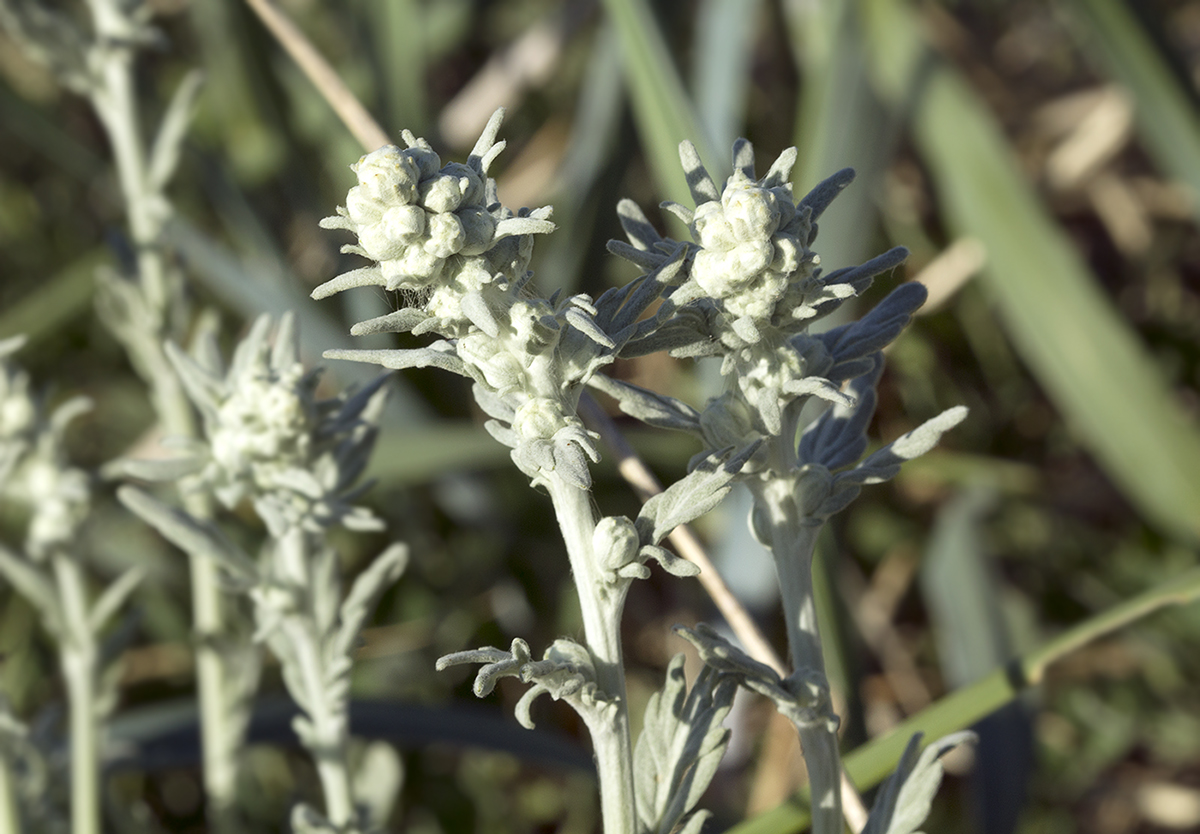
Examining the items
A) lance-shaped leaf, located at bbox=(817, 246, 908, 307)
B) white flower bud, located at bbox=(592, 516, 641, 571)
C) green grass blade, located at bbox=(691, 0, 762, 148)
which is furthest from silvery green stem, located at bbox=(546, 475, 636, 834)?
green grass blade, located at bbox=(691, 0, 762, 148)

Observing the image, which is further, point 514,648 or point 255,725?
point 255,725

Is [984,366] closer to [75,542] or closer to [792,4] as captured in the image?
[792,4]

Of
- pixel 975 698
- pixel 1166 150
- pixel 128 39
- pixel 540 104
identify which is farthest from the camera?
pixel 540 104

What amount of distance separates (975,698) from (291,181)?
1.82 meters

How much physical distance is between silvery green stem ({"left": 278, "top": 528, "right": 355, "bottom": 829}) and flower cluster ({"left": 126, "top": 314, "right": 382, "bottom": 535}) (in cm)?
5

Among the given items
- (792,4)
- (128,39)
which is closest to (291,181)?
(128,39)

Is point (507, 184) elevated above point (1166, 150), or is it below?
above

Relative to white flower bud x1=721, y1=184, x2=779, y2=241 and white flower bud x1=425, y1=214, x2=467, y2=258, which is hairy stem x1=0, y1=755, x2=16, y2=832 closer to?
white flower bud x1=425, y1=214, x2=467, y2=258

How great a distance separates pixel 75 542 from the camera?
48.0 inches

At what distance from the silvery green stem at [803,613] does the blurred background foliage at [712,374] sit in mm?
606

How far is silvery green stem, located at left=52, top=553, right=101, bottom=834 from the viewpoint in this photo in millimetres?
1124

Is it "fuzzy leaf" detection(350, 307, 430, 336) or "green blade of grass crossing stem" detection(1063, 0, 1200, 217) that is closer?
"fuzzy leaf" detection(350, 307, 430, 336)

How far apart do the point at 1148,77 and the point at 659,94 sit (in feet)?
3.37

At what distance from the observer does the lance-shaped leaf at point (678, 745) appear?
31.6 inches
